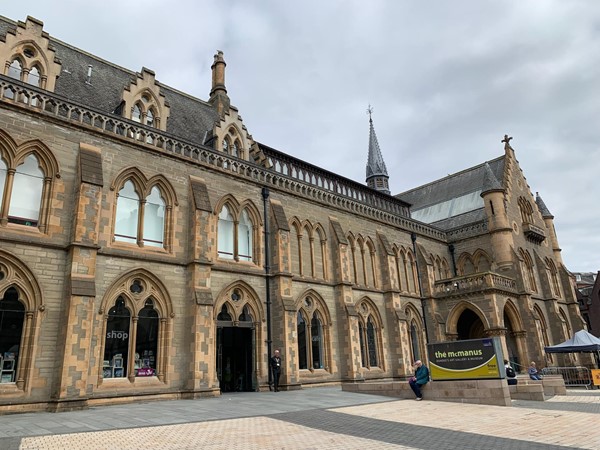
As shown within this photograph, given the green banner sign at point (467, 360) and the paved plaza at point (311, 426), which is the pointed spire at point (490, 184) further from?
the paved plaza at point (311, 426)

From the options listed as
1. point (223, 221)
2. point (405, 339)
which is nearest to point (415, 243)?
point (405, 339)

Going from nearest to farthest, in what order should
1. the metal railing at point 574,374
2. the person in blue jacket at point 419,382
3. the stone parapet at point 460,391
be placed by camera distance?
the stone parapet at point 460,391
the person in blue jacket at point 419,382
the metal railing at point 574,374

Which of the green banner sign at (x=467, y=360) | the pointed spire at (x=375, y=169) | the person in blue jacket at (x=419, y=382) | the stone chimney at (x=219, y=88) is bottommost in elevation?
the person in blue jacket at (x=419, y=382)

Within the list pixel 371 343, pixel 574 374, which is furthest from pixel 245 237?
pixel 574 374

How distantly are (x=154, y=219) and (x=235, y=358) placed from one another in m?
8.01

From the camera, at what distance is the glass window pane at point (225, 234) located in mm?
20859

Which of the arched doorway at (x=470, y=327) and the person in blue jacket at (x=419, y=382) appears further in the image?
the arched doorway at (x=470, y=327)

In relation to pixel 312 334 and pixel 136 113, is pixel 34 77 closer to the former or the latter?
pixel 136 113

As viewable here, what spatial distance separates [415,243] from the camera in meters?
33.4

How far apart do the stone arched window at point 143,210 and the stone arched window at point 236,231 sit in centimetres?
269

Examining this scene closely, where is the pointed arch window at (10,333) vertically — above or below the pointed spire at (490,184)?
below

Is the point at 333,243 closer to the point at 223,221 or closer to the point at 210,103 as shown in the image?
the point at 223,221

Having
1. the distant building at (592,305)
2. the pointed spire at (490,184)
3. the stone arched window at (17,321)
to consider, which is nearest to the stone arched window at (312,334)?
the stone arched window at (17,321)

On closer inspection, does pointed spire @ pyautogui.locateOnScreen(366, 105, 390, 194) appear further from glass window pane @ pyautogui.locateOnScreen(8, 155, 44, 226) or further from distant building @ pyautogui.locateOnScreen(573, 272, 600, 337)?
glass window pane @ pyautogui.locateOnScreen(8, 155, 44, 226)
